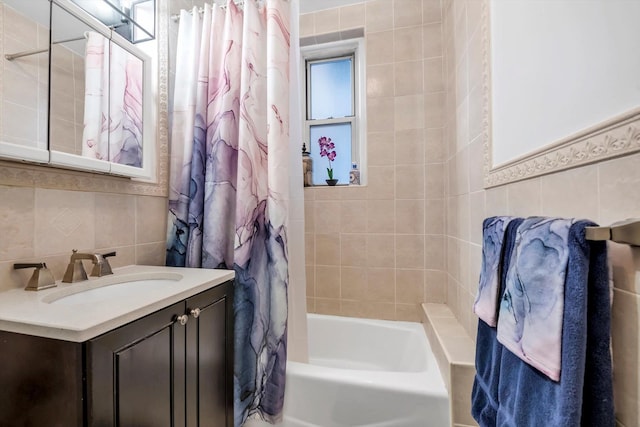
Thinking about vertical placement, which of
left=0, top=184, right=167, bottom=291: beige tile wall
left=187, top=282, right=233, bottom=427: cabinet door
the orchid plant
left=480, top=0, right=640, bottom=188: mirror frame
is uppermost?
the orchid plant

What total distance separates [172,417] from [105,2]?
1558 mm

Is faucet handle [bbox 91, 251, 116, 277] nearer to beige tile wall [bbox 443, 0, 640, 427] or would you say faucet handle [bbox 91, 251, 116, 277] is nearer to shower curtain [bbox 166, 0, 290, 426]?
shower curtain [bbox 166, 0, 290, 426]

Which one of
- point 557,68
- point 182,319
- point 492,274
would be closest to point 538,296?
point 492,274

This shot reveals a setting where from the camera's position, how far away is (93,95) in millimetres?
999

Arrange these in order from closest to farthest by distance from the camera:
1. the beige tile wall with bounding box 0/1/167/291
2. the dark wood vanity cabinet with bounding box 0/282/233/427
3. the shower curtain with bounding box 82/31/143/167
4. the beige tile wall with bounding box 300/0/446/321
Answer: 1. the dark wood vanity cabinet with bounding box 0/282/233/427
2. the beige tile wall with bounding box 0/1/167/291
3. the shower curtain with bounding box 82/31/143/167
4. the beige tile wall with bounding box 300/0/446/321

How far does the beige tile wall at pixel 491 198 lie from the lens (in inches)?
17.0

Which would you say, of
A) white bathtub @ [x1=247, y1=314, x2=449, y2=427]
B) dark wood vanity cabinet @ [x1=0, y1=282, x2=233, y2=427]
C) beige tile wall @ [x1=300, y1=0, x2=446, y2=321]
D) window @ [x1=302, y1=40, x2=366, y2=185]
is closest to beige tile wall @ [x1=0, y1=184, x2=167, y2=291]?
dark wood vanity cabinet @ [x1=0, y1=282, x2=233, y2=427]

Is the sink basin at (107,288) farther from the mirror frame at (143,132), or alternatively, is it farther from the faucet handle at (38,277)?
the mirror frame at (143,132)

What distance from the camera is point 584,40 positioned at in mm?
527

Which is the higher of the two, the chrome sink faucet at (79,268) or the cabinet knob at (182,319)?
the chrome sink faucet at (79,268)

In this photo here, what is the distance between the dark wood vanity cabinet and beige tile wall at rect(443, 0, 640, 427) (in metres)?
0.98

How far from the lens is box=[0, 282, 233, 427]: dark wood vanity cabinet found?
1.79 ft

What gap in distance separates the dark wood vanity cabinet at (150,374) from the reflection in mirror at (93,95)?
65 centimetres

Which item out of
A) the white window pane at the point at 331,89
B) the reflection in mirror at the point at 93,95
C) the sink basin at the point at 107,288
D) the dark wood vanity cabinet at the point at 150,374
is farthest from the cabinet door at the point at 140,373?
the white window pane at the point at 331,89
